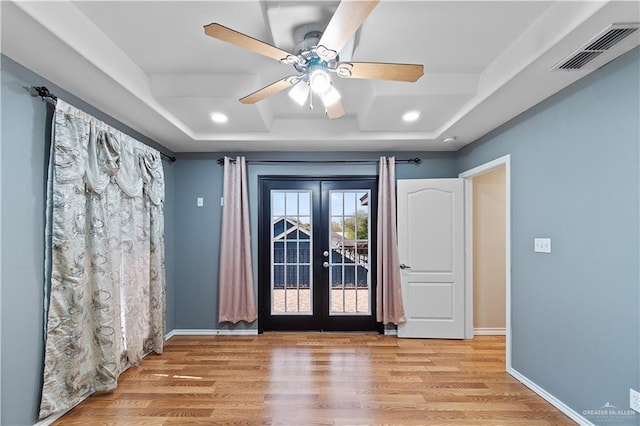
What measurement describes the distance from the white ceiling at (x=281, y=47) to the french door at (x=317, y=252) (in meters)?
1.09

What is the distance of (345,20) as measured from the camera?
4.48 ft

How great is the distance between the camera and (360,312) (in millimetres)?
4070

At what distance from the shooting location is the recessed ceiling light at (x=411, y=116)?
2.99m

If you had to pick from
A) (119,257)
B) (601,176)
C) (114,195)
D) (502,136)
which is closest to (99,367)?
(119,257)

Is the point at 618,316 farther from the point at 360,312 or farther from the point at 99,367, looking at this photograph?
the point at 99,367

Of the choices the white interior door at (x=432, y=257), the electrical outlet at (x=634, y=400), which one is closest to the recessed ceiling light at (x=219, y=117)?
the white interior door at (x=432, y=257)

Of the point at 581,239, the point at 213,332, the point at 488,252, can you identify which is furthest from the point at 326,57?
the point at 213,332

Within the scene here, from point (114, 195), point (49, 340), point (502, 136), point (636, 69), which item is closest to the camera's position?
point (636, 69)

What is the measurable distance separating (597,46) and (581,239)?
119cm

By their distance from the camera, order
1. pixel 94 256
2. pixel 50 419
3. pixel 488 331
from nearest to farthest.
A: pixel 50 419
pixel 94 256
pixel 488 331

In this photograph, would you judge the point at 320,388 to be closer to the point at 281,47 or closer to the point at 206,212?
the point at 206,212

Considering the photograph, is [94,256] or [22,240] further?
[94,256]

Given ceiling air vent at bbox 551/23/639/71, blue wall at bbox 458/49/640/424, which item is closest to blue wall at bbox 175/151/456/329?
blue wall at bbox 458/49/640/424

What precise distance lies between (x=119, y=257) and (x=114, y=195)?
547 millimetres
